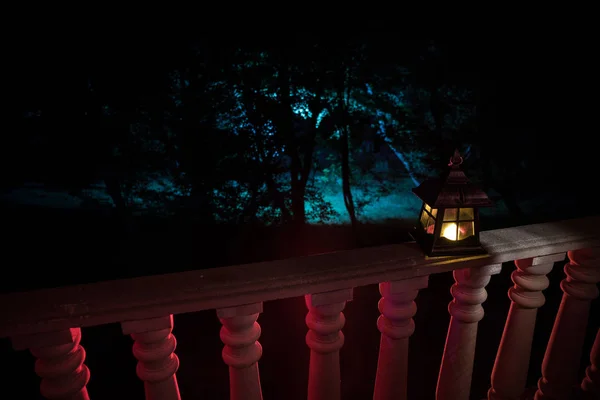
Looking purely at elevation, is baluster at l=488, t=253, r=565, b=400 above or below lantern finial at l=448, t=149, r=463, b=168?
below

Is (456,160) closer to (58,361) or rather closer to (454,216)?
(454,216)

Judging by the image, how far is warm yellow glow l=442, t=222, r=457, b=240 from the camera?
1334mm

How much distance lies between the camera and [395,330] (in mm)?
1409

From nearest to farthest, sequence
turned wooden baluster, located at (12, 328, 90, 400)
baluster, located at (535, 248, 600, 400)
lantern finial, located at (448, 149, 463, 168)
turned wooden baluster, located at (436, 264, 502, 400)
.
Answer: turned wooden baluster, located at (12, 328, 90, 400) < lantern finial, located at (448, 149, 463, 168) < turned wooden baluster, located at (436, 264, 502, 400) < baluster, located at (535, 248, 600, 400)

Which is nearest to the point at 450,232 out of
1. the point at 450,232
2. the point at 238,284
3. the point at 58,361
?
the point at 450,232

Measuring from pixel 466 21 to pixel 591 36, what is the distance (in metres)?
1.87

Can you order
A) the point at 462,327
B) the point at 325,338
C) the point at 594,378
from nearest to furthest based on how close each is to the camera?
1. the point at 325,338
2. the point at 462,327
3. the point at 594,378

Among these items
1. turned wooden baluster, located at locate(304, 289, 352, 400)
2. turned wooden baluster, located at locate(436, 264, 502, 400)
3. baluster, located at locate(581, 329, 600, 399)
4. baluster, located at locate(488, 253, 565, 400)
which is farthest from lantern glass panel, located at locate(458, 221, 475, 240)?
baluster, located at locate(581, 329, 600, 399)

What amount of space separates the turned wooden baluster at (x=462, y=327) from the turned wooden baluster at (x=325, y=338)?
516mm

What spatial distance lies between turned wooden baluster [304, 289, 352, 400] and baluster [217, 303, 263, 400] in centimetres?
20

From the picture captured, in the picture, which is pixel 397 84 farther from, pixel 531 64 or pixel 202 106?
pixel 202 106

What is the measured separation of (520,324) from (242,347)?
123 centimetres

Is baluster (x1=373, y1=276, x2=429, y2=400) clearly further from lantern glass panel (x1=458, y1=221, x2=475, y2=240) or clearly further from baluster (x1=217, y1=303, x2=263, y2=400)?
baluster (x1=217, y1=303, x2=263, y2=400)

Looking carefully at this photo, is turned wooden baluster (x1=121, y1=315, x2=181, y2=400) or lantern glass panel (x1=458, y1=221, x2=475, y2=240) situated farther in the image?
lantern glass panel (x1=458, y1=221, x2=475, y2=240)
